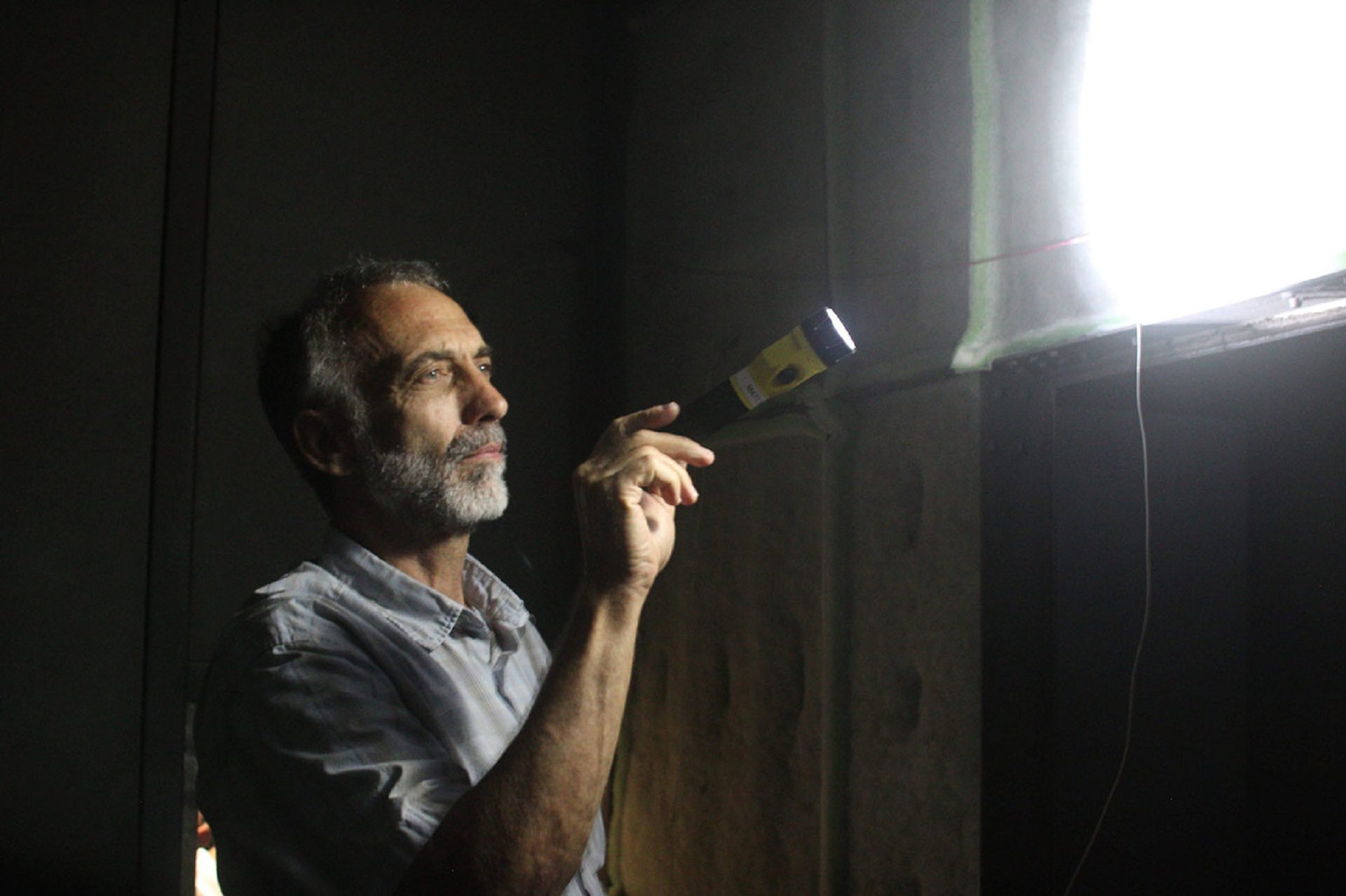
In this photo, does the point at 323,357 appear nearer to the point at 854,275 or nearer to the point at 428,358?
the point at 428,358

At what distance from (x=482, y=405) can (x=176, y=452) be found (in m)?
0.39

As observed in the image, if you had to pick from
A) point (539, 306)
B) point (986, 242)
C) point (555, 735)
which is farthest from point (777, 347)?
point (539, 306)

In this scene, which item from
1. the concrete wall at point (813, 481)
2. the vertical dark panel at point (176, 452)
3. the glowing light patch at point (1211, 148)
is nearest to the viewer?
the glowing light patch at point (1211, 148)

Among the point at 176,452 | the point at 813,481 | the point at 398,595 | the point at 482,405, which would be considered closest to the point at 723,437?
the point at 813,481

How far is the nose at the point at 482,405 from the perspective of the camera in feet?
2.96

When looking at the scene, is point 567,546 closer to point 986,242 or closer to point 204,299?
point 204,299

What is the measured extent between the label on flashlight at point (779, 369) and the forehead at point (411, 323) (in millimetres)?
363

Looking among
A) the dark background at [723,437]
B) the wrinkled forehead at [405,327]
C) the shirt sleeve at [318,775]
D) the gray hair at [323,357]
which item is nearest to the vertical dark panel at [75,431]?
the dark background at [723,437]

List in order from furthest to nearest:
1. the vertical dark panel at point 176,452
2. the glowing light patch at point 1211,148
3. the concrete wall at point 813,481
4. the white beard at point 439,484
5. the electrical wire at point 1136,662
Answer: the vertical dark panel at point 176,452
the white beard at point 439,484
the concrete wall at point 813,481
the electrical wire at point 1136,662
the glowing light patch at point 1211,148

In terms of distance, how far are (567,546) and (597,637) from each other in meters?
0.60

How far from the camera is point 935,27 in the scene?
0.79m

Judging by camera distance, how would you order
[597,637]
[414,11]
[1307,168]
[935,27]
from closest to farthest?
[1307,168], [597,637], [935,27], [414,11]

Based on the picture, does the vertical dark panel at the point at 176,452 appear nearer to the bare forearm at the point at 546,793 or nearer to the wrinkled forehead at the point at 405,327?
the wrinkled forehead at the point at 405,327

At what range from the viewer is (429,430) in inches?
35.7
